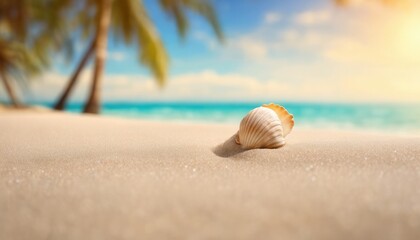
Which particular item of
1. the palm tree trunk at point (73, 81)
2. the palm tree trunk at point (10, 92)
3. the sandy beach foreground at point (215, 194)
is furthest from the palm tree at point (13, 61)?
the sandy beach foreground at point (215, 194)

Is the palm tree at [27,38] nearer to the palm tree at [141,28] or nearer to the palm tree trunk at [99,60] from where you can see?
the palm tree at [141,28]

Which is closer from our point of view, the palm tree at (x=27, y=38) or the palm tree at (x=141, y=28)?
the palm tree at (x=141, y=28)

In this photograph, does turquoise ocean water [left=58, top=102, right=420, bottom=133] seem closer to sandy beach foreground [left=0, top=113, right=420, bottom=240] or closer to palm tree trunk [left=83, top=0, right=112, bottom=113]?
palm tree trunk [left=83, top=0, right=112, bottom=113]

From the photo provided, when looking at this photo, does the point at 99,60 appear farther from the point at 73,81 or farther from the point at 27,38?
the point at 27,38

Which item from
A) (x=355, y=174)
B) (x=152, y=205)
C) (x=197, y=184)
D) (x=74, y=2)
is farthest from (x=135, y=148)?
(x=74, y=2)

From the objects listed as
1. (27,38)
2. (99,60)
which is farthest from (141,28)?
(27,38)

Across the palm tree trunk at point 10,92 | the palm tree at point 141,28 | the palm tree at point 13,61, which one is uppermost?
the palm tree at point 141,28

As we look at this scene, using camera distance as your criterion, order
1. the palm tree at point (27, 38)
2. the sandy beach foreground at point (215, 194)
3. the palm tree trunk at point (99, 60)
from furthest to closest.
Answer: the palm tree at point (27, 38)
the palm tree trunk at point (99, 60)
the sandy beach foreground at point (215, 194)

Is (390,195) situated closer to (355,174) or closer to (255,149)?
(355,174)
